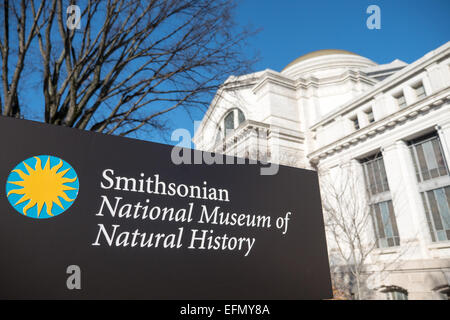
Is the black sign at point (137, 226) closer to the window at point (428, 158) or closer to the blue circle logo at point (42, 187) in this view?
the blue circle logo at point (42, 187)

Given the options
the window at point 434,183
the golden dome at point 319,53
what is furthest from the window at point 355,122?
the golden dome at point 319,53

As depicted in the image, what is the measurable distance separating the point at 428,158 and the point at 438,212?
310cm

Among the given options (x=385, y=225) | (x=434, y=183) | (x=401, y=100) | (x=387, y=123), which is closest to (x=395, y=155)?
(x=387, y=123)

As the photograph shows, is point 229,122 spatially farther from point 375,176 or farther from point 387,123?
point 387,123

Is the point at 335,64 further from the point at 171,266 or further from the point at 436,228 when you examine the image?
the point at 171,266

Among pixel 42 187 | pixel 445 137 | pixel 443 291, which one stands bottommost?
pixel 443 291

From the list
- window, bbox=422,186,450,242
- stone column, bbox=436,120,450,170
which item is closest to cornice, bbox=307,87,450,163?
stone column, bbox=436,120,450,170

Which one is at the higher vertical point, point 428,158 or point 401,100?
point 401,100

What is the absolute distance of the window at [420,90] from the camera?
17812 millimetres

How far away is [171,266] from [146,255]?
0.67ft

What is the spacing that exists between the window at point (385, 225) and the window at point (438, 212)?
1955mm

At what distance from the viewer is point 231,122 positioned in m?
31.7

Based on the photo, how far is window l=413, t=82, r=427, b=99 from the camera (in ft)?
58.4

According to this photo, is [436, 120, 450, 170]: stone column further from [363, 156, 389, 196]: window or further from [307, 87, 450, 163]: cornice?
[363, 156, 389, 196]: window
